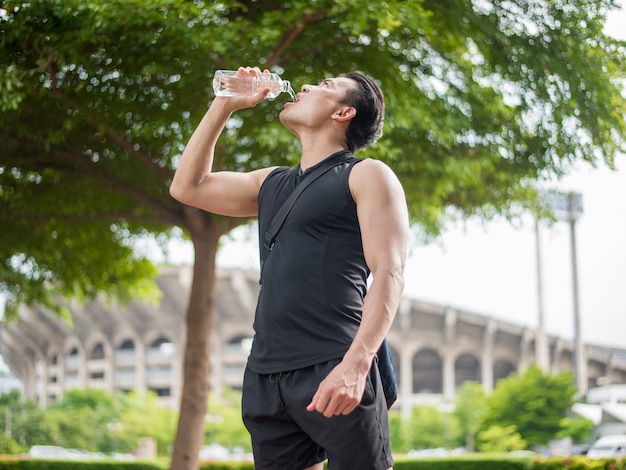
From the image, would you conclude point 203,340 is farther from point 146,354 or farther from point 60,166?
point 146,354

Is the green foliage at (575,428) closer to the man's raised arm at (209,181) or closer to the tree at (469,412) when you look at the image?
the tree at (469,412)

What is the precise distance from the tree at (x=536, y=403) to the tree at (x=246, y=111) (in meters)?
34.4

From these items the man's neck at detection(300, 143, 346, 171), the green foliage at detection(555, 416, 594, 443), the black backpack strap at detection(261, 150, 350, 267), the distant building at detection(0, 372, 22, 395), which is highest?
the man's neck at detection(300, 143, 346, 171)

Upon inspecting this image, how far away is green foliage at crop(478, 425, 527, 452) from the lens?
44.5 meters

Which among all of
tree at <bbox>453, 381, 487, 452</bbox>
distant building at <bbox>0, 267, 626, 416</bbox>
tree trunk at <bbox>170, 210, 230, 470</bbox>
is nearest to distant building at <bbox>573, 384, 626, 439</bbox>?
tree at <bbox>453, 381, 487, 452</bbox>

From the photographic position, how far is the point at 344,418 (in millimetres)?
2146

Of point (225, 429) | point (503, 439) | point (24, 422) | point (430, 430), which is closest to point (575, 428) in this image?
point (503, 439)

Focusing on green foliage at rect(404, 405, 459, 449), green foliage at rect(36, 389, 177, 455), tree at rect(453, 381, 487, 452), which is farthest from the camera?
green foliage at rect(36, 389, 177, 455)

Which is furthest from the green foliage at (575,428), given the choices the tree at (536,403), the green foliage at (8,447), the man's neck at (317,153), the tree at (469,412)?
the man's neck at (317,153)

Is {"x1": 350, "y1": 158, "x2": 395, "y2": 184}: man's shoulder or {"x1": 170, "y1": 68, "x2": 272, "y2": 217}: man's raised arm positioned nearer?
{"x1": 350, "y1": 158, "x2": 395, "y2": 184}: man's shoulder

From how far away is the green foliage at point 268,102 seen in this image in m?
7.85

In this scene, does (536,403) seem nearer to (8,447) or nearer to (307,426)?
(8,447)

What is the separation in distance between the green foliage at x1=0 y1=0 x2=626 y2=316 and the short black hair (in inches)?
208

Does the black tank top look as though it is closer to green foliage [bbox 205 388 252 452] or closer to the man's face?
the man's face
